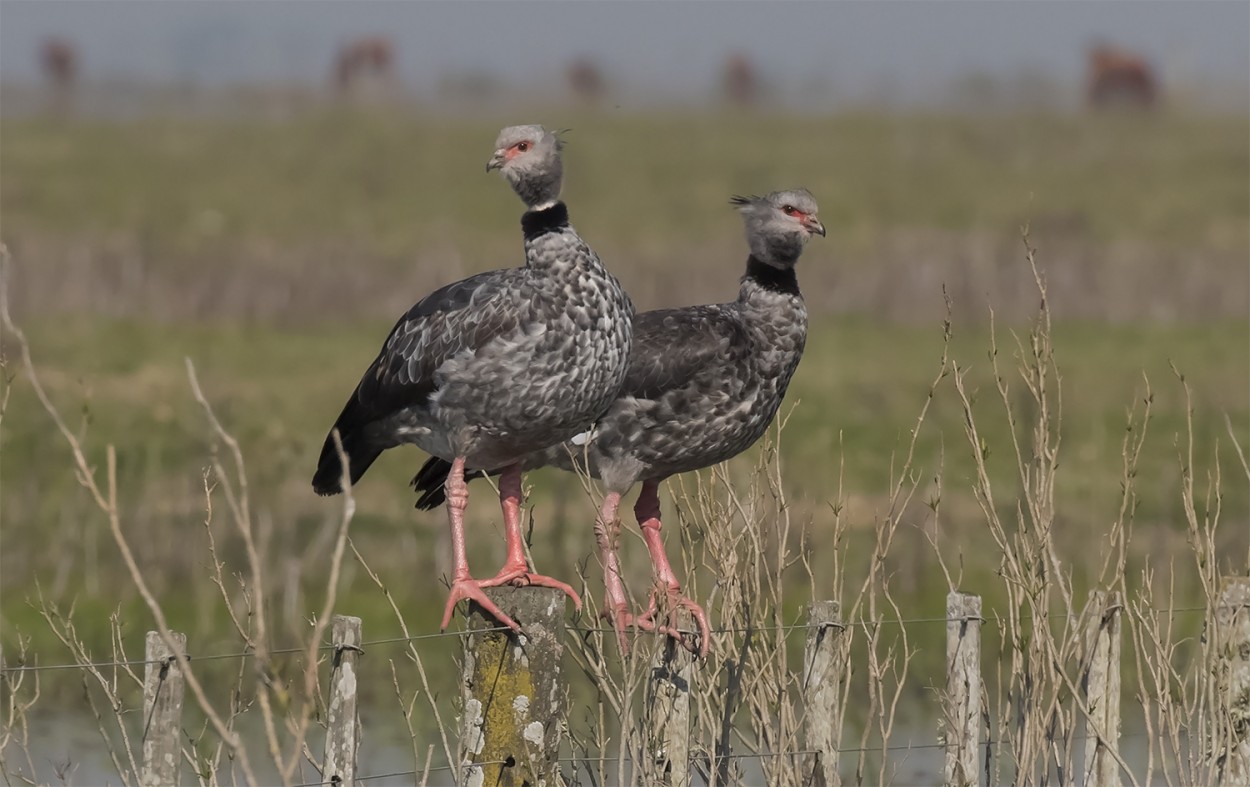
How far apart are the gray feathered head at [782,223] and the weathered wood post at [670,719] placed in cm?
155

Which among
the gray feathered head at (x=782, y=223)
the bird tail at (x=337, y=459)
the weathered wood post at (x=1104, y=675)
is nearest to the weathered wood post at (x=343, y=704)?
the bird tail at (x=337, y=459)

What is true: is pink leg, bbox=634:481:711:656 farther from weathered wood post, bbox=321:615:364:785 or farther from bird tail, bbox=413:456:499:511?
weathered wood post, bbox=321:615:364:785

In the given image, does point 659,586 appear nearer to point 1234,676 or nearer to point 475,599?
point 475,599

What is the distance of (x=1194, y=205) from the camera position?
31.1 meters

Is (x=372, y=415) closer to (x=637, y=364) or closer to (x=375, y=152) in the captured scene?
(x=637, y=364)

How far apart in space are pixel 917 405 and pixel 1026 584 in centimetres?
1255

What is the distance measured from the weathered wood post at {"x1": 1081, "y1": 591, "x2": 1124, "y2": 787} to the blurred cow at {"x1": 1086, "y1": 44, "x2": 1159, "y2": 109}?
49776 mm

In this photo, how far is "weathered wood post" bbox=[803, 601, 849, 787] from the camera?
552 centimetres

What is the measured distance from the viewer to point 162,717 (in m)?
4.60

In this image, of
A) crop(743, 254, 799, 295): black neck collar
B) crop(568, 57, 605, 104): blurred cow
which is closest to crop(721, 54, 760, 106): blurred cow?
crop(568, 57, 605, 104): blurred cow

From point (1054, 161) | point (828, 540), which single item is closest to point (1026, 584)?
point (828, 540)

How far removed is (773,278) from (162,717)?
2.69 m

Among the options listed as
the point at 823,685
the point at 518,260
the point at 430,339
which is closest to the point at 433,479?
the point at 430,339

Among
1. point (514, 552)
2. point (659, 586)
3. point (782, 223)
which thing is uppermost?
point (782, 223)
